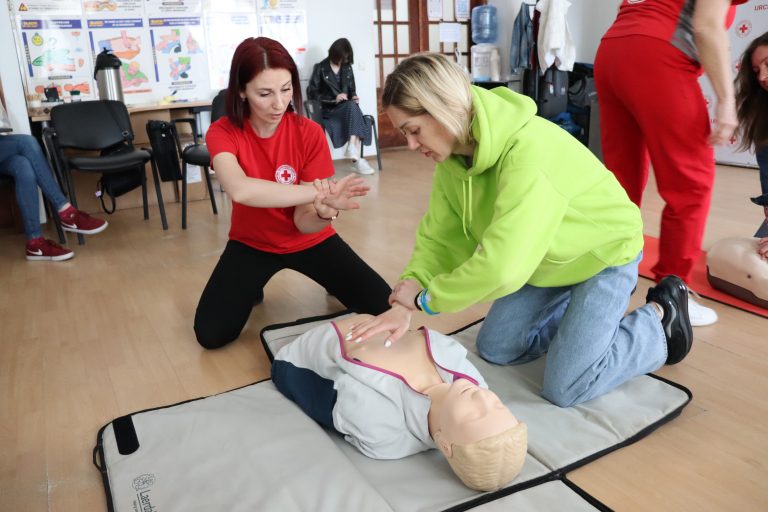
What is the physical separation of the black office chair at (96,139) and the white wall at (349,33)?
2.05 m

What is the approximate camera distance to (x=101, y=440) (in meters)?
1.52

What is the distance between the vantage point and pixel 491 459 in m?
1.18

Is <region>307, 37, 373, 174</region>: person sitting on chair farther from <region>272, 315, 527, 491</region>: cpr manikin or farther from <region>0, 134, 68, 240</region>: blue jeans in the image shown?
<region>272, 315, 527, 491</region>: cpr manikin

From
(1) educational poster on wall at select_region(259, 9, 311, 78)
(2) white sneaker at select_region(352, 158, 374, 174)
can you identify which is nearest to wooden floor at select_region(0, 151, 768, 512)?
(2) white sneaker at select_region(352, 158, 374, 174)

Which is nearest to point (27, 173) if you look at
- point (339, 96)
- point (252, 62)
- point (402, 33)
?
point (252, 62)

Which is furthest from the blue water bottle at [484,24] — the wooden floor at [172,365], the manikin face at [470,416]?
the manikin face at [470,416]

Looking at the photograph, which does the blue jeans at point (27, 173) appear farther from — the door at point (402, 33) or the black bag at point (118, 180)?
the door at point (402, 33)

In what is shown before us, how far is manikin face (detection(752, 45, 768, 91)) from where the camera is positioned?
205cm

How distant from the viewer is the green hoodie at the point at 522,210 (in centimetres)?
128

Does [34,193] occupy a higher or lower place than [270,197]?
lower

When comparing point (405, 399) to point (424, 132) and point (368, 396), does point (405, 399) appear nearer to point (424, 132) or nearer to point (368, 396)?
point (368, 396)

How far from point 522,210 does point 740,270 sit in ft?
4.57

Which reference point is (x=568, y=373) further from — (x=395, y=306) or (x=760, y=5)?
(x=760, y=5)

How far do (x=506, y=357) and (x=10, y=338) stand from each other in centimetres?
177
